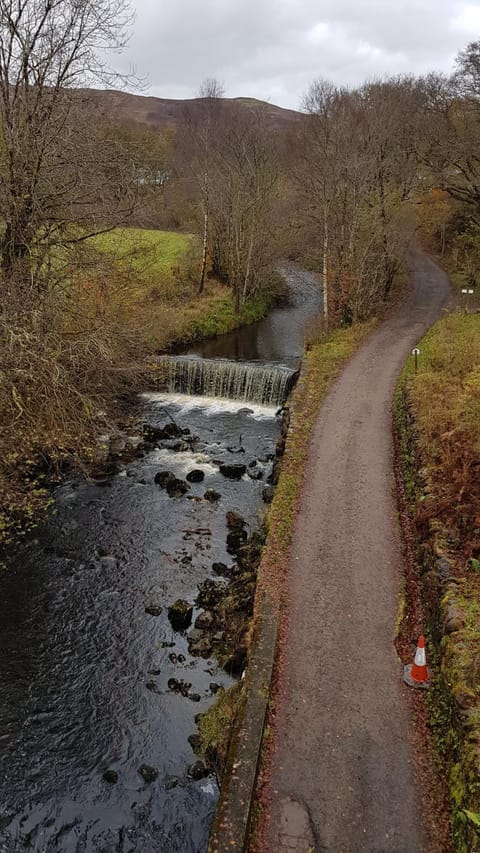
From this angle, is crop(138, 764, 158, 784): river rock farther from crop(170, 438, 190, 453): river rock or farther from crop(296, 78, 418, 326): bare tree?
crop(296, 78, 418, 326): bare tree

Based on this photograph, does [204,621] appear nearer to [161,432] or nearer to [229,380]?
[161,432]

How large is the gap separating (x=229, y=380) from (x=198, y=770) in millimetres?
16051

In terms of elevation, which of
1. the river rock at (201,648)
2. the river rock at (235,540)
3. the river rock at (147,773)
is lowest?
the river rock at (147,773)

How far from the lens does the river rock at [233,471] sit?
1556cm

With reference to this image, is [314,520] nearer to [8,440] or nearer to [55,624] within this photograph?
[55,624]

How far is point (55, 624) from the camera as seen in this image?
1008 centimetres

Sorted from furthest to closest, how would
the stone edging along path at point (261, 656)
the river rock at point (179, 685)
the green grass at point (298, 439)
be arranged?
the green grass at point (298, 439) < the river rock at point (179, 685) < the stone edging along path at point (261, 656)

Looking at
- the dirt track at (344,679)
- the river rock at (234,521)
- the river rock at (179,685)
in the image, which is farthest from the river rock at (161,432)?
the river rock at (179,685)

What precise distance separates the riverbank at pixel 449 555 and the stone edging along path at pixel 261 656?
6.33 ft

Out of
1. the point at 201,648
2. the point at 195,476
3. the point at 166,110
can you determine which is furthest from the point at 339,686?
the point at 166,110

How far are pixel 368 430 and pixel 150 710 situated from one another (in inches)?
339

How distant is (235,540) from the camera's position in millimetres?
12594

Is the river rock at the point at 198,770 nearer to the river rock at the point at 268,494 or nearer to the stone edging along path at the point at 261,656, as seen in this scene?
the stone edging along path at the point at 261,656

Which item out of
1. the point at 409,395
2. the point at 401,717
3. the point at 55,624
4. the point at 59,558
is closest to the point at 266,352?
the point at 409,395
